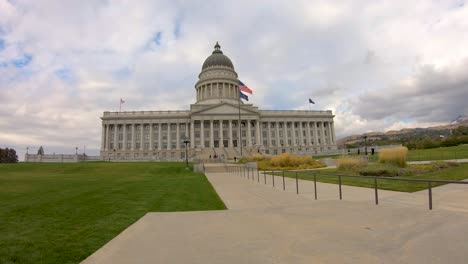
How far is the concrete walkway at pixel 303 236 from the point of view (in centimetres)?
425

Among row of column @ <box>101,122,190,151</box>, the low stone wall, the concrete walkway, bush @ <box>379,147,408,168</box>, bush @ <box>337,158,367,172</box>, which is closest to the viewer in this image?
the concrete walkway

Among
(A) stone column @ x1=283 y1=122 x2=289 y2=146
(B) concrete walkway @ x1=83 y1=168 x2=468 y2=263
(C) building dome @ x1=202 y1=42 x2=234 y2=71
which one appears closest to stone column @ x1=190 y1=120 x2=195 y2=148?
(C) building dome @ x1=202 y1=42 x2=234 y2=71

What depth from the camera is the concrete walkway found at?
4.25 metres

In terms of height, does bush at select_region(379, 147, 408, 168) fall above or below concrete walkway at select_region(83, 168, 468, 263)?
above

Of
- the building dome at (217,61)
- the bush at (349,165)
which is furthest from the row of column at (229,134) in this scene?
the bush at (349,165)

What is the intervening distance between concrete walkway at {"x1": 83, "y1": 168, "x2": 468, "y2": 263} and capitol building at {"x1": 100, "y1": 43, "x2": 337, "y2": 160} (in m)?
71.0

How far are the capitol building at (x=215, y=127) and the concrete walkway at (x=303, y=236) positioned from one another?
71.0 metres

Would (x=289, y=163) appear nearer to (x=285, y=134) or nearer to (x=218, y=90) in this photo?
(x=285, y=134)

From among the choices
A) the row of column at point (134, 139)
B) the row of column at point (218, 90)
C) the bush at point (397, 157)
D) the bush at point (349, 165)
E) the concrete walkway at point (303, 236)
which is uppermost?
the row of column at point (218, 90)

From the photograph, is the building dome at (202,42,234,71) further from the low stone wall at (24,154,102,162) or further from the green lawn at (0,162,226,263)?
the green lawn at (0,162,226,263)

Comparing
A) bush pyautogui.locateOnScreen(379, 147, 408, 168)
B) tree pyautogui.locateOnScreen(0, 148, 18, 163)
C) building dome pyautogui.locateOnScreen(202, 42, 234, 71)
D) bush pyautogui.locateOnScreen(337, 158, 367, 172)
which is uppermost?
building dome pyautogui.locateOnScreen(202, 42, 234, 71)

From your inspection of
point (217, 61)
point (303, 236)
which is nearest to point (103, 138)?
point (217, 61)

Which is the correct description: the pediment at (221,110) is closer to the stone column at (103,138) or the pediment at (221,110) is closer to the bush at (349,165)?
the stone column at (103,138)

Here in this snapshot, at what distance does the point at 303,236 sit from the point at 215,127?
8567cm
